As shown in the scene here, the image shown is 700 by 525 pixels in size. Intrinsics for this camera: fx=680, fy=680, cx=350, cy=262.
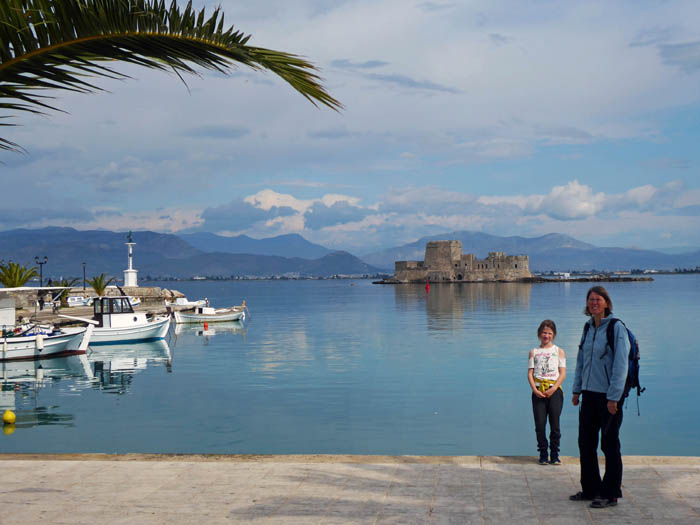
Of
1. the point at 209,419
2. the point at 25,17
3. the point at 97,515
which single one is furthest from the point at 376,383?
the point at 25,17

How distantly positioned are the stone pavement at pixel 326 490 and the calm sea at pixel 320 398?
7192 mm

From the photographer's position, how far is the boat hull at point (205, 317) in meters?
54.5

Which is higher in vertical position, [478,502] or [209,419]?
[478,502]

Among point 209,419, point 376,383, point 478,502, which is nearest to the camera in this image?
point 478,502

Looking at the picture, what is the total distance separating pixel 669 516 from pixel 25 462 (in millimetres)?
7380

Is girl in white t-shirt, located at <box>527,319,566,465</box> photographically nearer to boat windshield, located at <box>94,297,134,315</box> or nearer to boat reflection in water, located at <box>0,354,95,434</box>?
boat reflection in water, located at <box>0,354,95,434</box>

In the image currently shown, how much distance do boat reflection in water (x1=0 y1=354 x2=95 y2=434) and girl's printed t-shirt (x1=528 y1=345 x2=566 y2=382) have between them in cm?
1370

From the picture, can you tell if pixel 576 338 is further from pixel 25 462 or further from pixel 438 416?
pixel 25 462

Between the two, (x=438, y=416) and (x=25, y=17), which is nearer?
(x=25, y=17)

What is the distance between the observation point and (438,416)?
1975 centimetres

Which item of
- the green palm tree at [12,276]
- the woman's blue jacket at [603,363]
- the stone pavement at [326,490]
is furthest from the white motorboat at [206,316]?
the woman's blue jacket at [603,363]

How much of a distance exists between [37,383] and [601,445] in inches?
939

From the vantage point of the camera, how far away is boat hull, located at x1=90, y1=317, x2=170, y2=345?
37.8 meters

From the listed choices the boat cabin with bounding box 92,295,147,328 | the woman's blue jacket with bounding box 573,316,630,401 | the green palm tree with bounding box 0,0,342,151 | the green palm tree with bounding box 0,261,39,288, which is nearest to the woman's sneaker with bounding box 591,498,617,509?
the woman's blue jacket with bounding box 573,316,630,401
